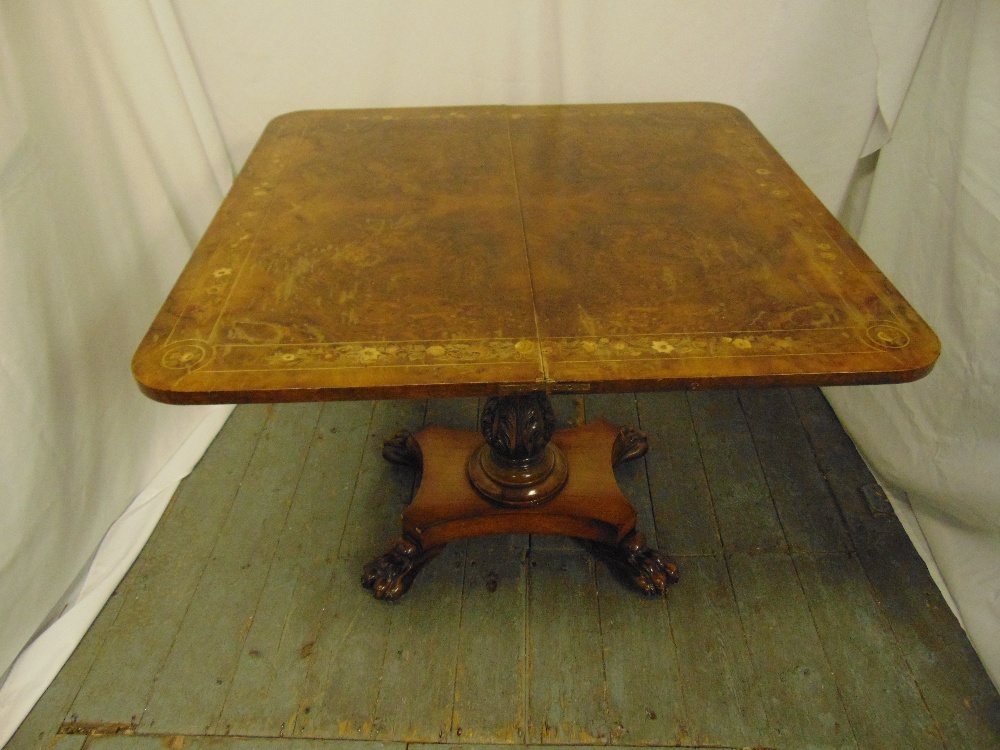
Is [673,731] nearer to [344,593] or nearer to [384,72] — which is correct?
[344,593]

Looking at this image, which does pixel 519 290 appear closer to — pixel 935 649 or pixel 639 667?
pixel 639 667

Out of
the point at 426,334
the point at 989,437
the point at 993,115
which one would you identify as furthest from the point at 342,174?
the point at 989,437

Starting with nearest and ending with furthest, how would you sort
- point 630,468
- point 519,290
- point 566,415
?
point 519,290
point 630,468
point 566,415

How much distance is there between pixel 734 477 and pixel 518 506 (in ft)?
2.10

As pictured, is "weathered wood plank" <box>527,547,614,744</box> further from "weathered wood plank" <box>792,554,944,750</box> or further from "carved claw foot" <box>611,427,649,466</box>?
"weathered wood plank" <box>792,554,944,750</box>

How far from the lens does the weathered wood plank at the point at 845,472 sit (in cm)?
166

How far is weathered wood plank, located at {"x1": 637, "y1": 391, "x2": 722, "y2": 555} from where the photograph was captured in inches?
65.1

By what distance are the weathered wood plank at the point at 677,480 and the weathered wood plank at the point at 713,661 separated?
2.3 inches

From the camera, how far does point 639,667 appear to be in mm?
1405

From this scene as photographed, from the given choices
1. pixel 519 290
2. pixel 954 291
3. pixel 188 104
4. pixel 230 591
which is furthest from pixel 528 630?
pixel 188 104

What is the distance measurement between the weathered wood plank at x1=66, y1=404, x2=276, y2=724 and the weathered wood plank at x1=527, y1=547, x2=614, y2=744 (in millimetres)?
781

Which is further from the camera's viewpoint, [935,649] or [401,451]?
[401,451]

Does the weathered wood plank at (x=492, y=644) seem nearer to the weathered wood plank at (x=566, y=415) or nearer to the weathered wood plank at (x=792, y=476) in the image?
the weathered wood plank at (x=566, y=415)

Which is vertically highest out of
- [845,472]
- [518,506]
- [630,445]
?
[518,506]
